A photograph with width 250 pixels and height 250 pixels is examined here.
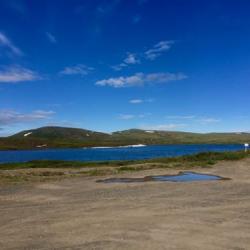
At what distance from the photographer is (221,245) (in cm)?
1281

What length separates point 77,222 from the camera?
1673 centimetres

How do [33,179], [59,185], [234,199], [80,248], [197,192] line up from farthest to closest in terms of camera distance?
[33,179] < [59,185] < [197,192] < [234,199] < [80,248]

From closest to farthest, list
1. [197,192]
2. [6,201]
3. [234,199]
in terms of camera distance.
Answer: [234,199] → [6,201] → [197,192]

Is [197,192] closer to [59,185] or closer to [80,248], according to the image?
[59,185]

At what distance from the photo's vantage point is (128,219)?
17.1m

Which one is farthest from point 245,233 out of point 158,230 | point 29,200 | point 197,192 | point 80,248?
point 29,200

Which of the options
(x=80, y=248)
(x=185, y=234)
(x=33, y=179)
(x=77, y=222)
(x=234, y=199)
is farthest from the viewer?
(x=33, y=179)

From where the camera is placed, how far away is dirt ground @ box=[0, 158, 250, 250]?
13391 millimetres

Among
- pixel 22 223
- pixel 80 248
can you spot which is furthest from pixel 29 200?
pixel 80 248

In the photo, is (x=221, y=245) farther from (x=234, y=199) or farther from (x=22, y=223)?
(x=234, y=199)

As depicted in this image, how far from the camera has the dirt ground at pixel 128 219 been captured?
13391 millimetres

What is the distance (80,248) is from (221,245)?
4254 millimetres

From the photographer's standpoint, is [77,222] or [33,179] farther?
[33,179]

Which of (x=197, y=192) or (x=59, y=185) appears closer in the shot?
(x=197, y=192)
